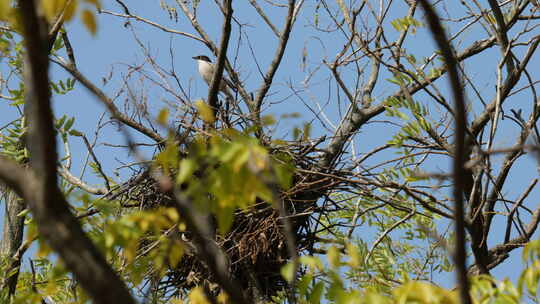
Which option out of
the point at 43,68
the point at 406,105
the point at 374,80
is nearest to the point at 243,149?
the point at 43,68

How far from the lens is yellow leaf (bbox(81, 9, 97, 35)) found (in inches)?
78.5

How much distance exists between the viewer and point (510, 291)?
2355 mm

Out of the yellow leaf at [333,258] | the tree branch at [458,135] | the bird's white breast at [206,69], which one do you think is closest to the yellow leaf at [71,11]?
the tree branch at [458,135]

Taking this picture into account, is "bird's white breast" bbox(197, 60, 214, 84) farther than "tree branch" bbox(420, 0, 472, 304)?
Yes

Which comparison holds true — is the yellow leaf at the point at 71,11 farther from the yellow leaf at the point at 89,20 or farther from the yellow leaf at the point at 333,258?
the yellow leaf at the point at 333,258

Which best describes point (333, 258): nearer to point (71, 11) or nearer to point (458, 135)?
point (458, 135)

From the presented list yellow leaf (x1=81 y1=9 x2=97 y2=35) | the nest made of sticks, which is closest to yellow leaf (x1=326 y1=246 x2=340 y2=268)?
yellow leaf (x1=81 y1=9 x2=97 y2=35)

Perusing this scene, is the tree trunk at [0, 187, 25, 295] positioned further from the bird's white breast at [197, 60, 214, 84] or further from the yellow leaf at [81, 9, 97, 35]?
the yellow leaf at [81, 9, 97, 35]

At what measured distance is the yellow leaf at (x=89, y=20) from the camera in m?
2.00

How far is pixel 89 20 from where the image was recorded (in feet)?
6.59

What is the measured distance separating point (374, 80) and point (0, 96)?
11.2 ft

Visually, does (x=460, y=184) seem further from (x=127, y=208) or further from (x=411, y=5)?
(x=411, y=5)

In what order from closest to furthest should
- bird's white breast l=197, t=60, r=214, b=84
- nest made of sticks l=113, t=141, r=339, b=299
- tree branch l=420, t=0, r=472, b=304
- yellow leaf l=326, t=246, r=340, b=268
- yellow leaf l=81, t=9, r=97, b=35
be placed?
tree branch l=420, t=0, r=472, b=304 < yellow leaf l=81, t=9, r=97, b=35 < yellow leaf l=326, t=246, r=340, b=268 < nest made of sticks l=113, t=141, r=339, b=299 < bird's white breast l=197, t=60, r=214, b=84

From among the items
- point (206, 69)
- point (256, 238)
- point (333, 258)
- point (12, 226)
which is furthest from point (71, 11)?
point (206, 69)
